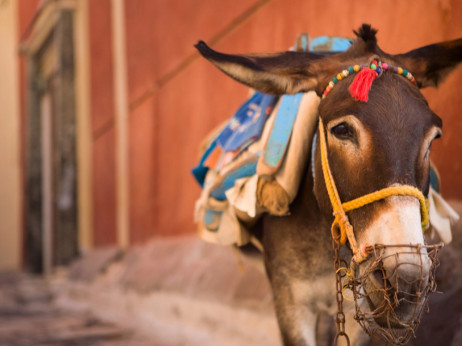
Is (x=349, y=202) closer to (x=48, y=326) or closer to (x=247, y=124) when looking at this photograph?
(x=247, y=124)

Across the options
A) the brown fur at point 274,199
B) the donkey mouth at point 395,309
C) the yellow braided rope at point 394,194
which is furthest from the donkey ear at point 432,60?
the donkey mouth at point 395,309

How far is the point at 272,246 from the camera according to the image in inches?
105

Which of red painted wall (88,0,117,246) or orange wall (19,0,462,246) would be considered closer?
orange wall (19,0,462,246)

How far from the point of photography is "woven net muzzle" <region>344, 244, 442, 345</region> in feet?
5.79

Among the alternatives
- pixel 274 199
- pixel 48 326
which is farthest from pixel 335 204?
pixel 48 326

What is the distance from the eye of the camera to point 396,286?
1.79 metres

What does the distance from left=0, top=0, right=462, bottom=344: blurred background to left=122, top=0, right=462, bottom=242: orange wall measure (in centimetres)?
1

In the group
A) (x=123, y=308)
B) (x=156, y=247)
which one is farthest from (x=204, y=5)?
(x=123, y=308)

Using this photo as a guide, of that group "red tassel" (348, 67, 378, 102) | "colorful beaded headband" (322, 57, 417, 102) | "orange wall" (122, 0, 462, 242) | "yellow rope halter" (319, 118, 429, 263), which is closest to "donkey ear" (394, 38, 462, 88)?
"colorful beaded headband" (322, 57, 417, 102)

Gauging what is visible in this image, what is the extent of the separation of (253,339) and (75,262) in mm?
5685

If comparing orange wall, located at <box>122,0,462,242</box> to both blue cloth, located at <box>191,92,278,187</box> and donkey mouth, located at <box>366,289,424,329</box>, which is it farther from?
donkey mouth, located at <box>366,289,424,329</box>

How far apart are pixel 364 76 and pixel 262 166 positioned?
684 millimetres

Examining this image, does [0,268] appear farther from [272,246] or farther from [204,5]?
A: [272,246]

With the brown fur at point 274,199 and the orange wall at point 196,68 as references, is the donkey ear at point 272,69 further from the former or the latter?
the orange wall at point 196,68
